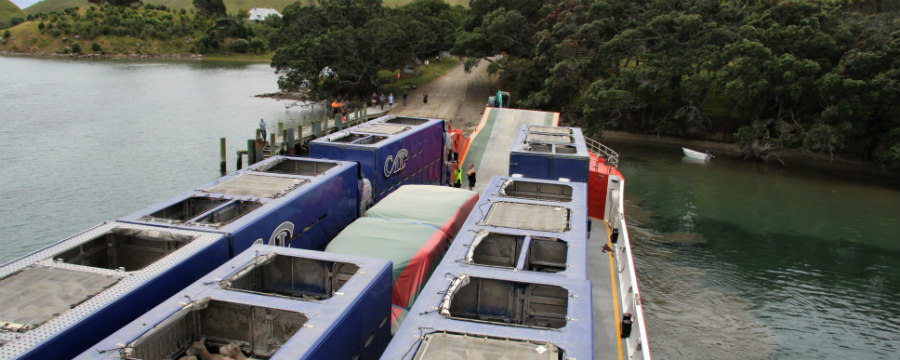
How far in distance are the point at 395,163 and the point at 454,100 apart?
1384 inches

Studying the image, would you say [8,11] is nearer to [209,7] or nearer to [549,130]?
[209,7]

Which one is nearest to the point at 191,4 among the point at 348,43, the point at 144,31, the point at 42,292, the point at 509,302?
the point at 144,31

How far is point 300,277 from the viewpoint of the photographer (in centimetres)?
941

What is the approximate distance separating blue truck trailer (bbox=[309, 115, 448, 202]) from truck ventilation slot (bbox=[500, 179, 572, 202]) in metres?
4.49

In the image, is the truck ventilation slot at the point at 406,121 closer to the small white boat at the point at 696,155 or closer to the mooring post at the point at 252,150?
the mooring post at the point at 252,150

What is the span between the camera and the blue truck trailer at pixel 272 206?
10773 millimetres

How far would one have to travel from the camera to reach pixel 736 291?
68.1 feet

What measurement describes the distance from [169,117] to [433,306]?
42.8 m

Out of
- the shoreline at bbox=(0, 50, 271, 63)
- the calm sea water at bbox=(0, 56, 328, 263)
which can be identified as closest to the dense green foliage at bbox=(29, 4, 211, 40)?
the shoreline at bbox=(0, 50, 271, 63)

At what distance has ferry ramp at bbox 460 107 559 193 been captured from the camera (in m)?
25.1

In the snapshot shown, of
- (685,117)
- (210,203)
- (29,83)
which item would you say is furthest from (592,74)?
(29,83)

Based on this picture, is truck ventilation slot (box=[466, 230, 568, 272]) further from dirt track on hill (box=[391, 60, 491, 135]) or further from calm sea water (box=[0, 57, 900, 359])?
dirt track on hill (box=[391, 60, 491, 135])

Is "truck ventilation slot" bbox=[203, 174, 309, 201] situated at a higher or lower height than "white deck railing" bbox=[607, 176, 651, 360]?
higher

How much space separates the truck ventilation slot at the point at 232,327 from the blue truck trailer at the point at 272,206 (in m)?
2.52
